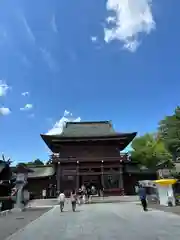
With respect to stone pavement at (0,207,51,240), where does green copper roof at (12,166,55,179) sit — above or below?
above

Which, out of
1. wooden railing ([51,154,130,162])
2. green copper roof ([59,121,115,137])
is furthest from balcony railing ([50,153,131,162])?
green copper roof ([59,121,115,137])

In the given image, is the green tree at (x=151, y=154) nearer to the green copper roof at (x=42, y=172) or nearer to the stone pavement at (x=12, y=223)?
the green copper roof at (x=42, y=172)

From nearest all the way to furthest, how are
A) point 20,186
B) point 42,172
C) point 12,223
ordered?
point 12,223, point 20,186, point 42,172

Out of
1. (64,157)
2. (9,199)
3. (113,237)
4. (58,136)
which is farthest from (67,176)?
(113,237)

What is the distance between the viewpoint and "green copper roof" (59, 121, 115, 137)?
168 feet

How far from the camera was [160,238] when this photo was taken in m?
9.20

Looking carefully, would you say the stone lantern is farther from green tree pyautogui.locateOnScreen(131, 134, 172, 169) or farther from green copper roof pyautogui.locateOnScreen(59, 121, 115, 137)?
green tree pyautogui.locateOnScreen(131, 134, 172, 169)

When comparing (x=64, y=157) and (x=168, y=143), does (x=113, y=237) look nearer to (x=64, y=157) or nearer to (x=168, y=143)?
(x=64, y=157)

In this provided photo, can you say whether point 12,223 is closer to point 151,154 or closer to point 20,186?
point 20,186

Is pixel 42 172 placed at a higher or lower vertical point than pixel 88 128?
lower

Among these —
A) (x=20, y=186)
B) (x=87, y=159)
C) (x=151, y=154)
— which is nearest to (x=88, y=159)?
(x=87, y=159)

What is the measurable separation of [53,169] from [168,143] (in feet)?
67.3

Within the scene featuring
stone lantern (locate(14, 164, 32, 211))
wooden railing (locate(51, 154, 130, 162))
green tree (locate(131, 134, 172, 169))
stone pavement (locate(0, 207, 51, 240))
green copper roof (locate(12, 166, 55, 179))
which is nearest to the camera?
stone pavement (locate(0, 207, 51, 240))

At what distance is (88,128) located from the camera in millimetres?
53906
